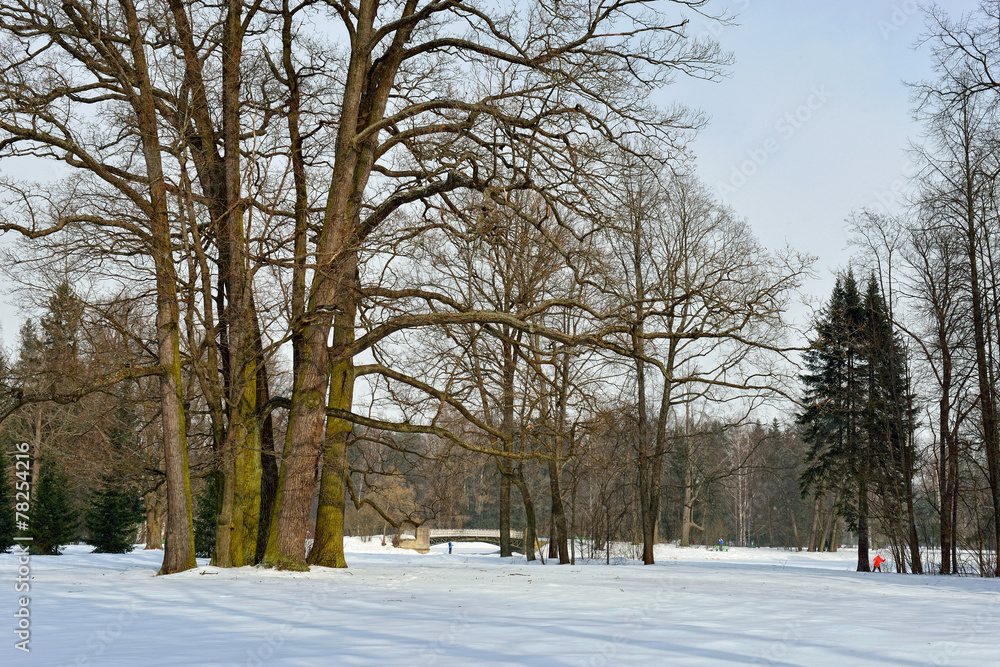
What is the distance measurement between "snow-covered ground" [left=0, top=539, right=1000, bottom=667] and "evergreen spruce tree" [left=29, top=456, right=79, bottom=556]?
18.7m

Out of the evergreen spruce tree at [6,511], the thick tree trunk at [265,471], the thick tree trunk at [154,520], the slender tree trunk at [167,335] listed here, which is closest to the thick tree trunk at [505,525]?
the thick tree trunk at [265,471]

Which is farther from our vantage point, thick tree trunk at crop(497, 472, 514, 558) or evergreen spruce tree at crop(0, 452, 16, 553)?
evergreen spruce tree at crop(0, 452, 16, 553)

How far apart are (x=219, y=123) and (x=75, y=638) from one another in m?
10.6

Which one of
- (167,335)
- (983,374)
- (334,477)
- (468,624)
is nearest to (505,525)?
(334,477)

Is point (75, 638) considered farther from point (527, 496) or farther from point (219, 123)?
point (527, 496)

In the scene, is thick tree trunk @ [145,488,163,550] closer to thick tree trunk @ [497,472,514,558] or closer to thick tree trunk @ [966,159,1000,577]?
thick tree trunk @ [497,472,514,558]

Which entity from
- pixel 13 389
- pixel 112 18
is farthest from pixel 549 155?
pixel 13 389

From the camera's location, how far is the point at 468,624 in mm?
5969

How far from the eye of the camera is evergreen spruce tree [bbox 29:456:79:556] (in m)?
26.0

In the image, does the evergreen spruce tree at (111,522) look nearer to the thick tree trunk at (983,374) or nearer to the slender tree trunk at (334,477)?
the slender tree trunk at (334,477)

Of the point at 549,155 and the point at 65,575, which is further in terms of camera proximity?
the point at 549,155

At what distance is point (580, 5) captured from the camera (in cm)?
1170

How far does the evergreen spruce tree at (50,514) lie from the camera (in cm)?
2603

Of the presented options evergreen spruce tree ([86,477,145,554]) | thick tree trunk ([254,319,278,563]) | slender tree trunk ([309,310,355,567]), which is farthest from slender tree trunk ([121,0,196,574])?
evergreen spruce tree ([86,477,145,554])
